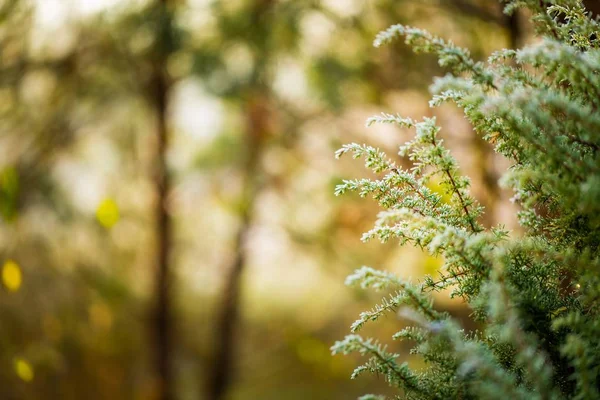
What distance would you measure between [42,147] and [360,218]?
2.28 metres

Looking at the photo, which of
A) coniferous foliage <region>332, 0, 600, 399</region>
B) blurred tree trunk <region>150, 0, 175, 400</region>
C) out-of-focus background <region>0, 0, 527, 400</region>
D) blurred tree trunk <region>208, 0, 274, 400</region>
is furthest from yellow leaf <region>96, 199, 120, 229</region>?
coniferous foliage <region>332, 0, 600, 399</region>

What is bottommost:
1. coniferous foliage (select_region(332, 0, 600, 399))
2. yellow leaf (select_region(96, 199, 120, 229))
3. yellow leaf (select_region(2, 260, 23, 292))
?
coniferous foliage (select_region(332, 0, 600, 399))

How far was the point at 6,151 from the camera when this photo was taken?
316 centimetres

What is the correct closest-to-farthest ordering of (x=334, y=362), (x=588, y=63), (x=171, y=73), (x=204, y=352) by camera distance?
1. (x=588, y=63)
2. (x=171, y=73)
3. (x=334, y=362)
4. (x=204, y=352)

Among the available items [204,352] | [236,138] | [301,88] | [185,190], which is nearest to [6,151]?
[185,190]

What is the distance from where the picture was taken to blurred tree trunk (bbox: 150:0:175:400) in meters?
4.12

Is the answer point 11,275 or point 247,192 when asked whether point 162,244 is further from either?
point 11,275

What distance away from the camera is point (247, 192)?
13.4 ft

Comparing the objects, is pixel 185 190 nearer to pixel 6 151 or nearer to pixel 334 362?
pixel 6 151

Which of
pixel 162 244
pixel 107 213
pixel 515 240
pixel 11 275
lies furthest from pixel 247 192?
pixel 515 240

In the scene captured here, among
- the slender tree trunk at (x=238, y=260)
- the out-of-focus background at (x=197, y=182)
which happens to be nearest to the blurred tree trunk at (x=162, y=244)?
the out-of-focus background at (x=197, y=182)

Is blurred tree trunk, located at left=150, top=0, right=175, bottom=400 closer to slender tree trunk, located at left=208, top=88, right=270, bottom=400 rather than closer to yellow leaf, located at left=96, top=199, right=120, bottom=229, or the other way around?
slender tree trunk, located at left=208, top=88, right=270, bottom=400

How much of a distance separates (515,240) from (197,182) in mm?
3546

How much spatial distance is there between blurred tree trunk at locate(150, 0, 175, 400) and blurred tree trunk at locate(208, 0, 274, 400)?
456 millimetres
